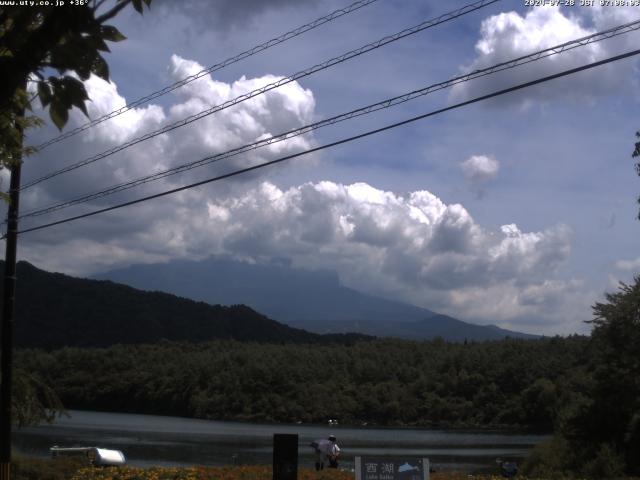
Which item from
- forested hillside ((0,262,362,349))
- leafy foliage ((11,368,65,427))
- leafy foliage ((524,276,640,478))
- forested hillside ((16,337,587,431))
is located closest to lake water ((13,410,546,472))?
leafy foliage ((524,276,640,478))

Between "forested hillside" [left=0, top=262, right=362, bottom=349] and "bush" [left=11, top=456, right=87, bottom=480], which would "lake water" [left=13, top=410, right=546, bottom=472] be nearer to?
"bush" [left=11, top=456, right=87, bottom=480]

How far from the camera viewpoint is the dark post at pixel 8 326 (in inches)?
679

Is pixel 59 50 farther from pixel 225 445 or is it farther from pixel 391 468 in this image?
pixel 225 445

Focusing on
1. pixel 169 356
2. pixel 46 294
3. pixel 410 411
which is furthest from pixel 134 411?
pixel 46 294

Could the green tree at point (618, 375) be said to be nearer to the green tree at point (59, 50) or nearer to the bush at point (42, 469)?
the bush at point (42, 469)

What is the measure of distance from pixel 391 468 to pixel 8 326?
30.9ft

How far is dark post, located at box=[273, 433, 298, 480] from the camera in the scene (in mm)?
13727

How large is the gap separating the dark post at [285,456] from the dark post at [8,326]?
6.41 meters

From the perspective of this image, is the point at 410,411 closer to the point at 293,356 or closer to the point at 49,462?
the point at 293,356

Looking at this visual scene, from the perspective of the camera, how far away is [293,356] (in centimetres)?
10194

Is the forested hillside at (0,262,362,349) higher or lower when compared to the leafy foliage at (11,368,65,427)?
higher

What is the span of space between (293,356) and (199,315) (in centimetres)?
6365

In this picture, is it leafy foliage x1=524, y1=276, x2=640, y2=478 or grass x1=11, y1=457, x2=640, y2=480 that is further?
leafy foliage x1=524, y1=276, x2=640, y2=478

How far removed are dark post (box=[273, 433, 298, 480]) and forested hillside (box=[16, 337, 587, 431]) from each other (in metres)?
67.0
